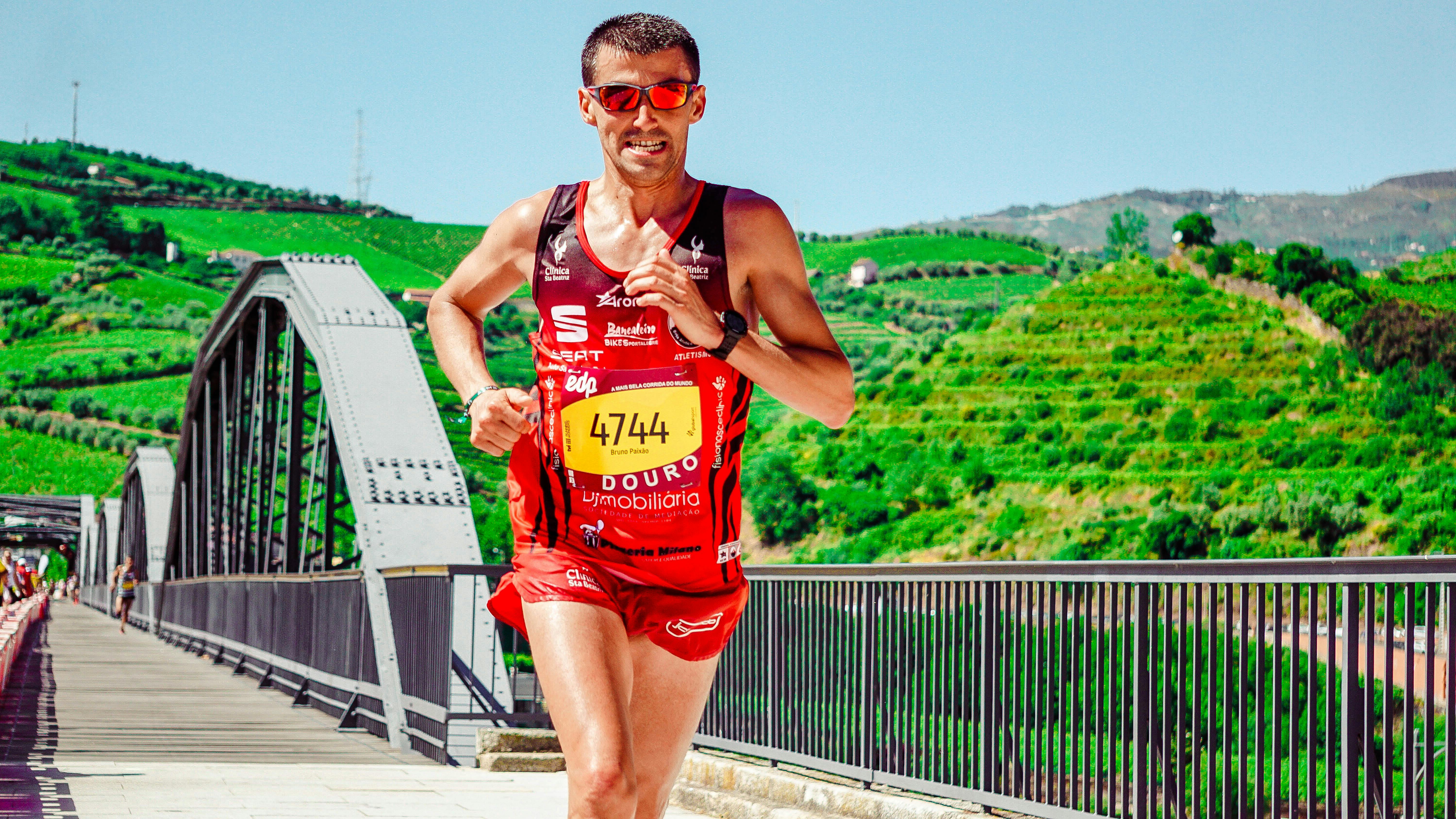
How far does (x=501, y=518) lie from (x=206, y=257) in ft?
344

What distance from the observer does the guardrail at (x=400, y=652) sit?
9.38 m

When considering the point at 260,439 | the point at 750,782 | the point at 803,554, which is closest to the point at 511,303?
the point at 803,554

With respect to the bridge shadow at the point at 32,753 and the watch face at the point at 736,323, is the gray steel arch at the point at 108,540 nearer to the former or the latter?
the bridge shadow at the point at 32,753

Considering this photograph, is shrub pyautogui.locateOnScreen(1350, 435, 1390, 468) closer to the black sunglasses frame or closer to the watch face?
the black sunglasses frame

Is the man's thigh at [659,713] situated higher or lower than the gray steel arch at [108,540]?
higher

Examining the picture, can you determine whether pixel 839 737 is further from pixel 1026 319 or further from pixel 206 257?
pixel 206 257

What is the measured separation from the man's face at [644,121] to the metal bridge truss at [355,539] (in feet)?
20.9

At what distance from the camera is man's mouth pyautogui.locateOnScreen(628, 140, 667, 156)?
3006mm

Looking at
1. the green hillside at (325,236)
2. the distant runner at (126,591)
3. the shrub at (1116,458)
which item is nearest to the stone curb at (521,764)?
the distant runner at (126,591)

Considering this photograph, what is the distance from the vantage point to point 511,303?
144m

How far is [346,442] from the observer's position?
468 inches

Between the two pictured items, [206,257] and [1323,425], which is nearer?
[1323,425]

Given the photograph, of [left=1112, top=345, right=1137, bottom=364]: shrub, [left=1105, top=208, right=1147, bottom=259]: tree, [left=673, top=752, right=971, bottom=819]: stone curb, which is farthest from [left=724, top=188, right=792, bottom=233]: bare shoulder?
[left=1105, top=208, right=1147, bottom=259]: tree

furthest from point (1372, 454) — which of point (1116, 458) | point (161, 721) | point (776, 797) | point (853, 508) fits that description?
point (776, 797)
